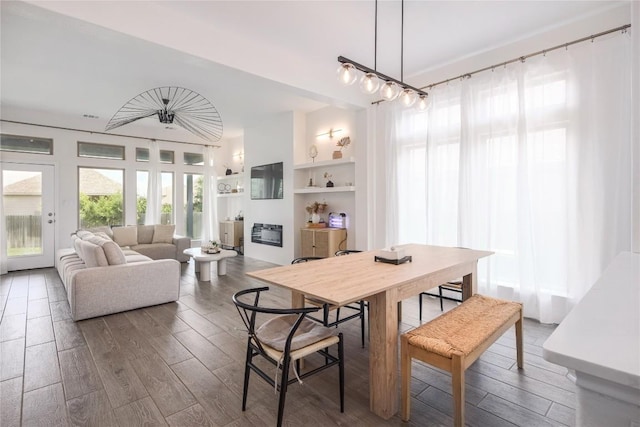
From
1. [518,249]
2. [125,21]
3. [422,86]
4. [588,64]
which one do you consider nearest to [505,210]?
[518,249]

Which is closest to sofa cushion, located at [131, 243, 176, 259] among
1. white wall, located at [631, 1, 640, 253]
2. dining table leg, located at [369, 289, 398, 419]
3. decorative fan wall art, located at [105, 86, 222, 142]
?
decorative fan wall art, located at [105, 86, 222, 142]

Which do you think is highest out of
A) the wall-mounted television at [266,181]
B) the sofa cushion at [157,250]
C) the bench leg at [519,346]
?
the wall-mounted television at [266,181]

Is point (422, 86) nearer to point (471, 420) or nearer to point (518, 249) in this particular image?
point (518, 249)

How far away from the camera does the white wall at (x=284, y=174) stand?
6078 mm

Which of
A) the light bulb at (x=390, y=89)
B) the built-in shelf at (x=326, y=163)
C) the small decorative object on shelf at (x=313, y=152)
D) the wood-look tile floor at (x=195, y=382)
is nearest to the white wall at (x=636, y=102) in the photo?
the wood-look tile floor at (x=195, y=382)

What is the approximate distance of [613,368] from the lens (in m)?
0.56

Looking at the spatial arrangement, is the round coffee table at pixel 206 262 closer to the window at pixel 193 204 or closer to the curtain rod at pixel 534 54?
the window at pixel 193 204

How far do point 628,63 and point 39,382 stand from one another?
17.5 ft

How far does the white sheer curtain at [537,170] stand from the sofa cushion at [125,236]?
5482 mm

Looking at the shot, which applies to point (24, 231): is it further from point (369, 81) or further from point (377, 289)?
point (377, 289)

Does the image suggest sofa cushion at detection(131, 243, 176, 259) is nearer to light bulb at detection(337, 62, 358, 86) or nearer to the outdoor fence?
the outdoor fence

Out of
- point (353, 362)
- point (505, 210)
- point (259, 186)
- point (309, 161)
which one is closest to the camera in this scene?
point (353, 362)

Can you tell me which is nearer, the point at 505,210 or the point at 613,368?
the point at 613,368

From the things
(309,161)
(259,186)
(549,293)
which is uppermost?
(309,161)
